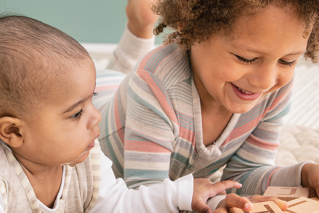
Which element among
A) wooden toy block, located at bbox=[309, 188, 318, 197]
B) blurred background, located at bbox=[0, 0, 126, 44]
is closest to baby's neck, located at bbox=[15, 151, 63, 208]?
wooden toy block, located at bbox=[309, 188, 318, 197]

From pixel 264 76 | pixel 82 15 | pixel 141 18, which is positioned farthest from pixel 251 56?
pixel 82 15

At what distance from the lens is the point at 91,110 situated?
1.84 feet

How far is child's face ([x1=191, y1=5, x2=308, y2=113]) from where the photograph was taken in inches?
21.9

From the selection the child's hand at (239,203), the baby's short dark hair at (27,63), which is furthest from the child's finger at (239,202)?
the baby's short dark hair at (27,63)

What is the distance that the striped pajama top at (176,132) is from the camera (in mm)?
717

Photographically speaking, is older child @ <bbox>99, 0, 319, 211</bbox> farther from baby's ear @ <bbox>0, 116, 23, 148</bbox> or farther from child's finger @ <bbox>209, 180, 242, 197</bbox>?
baby's ear @ <bbox>0, 116, 23, 148</bbox>

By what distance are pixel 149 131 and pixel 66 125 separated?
0.22 metres

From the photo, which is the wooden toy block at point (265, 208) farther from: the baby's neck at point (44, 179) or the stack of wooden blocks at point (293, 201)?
the baby's neck at point (44, 179)

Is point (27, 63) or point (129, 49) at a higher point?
point (27, 63)

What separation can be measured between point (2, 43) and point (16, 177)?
0.22 m

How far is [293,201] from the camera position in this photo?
1.93 ft

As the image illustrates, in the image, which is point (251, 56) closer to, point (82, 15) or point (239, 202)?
point (239, 202)

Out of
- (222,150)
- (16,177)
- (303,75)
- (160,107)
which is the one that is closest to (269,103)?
(222,150)

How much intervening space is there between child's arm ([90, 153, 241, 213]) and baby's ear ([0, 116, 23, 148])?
0.20m
